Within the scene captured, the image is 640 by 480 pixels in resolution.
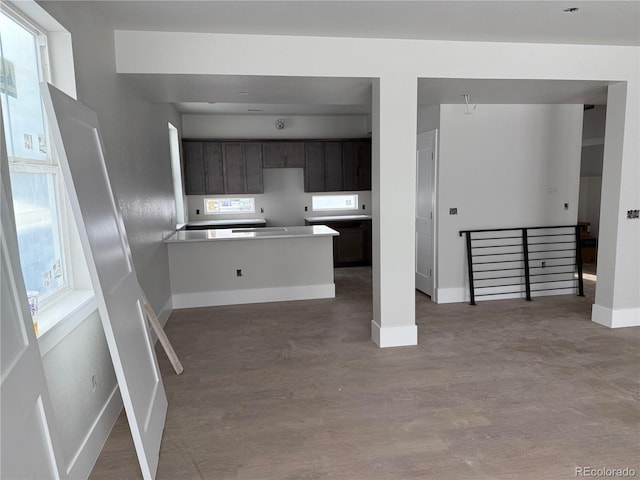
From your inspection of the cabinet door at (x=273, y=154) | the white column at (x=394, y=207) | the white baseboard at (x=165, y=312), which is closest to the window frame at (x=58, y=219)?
the white baseboard at (x=165, y=312)

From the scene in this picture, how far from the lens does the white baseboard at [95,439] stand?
1987 millimetres

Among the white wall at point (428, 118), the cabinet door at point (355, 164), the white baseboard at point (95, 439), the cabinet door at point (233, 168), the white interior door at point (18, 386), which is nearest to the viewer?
the white interior door at point (18, 386)

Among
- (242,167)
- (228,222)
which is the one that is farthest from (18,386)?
(242,167)

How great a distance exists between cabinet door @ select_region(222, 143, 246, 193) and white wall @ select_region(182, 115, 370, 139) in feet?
0.96

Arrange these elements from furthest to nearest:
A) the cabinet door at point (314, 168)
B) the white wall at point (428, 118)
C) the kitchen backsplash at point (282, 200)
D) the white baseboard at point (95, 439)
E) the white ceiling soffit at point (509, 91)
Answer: the kitchen backsplash at point (282, 200)
the cabinet door at point (314, 168)
the white wall at point (428, 118)
the white ceiling soffit at point (509, 91)
the white baseboard at point (95, 439)

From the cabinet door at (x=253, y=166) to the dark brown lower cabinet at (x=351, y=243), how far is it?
112 centimetres

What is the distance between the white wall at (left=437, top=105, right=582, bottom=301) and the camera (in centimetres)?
477

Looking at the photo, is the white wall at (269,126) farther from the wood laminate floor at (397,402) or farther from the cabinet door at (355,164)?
the wood laminate floor at (397,402)

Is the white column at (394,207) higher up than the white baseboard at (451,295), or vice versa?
the white column at (394,207)

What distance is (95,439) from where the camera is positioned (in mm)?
2240

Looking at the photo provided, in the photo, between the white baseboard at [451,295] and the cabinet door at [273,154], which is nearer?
the white baseboard at [451,295]

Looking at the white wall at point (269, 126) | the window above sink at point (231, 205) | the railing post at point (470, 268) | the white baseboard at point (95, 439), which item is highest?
the white wall at point (269, 126)

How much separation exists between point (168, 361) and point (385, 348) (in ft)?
6.09
